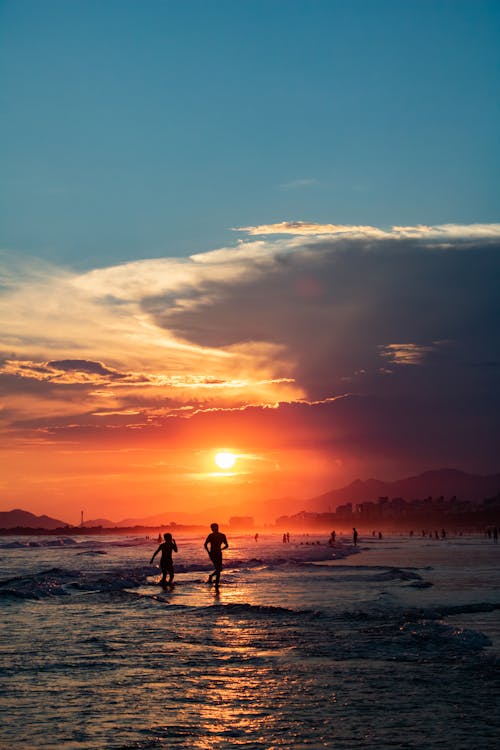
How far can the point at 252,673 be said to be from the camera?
981 cm

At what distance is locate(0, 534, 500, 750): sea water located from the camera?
708 cm

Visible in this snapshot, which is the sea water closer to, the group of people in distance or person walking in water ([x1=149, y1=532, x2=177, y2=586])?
the group of people in distance

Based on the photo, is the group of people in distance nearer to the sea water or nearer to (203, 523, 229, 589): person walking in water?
(203, 523, 229, 589): person walking in water

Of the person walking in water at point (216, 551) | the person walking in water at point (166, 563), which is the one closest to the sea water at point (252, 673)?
the person walking in water at point (216, 551)

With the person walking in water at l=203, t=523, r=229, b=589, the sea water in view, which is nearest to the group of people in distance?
the person walking in water at l=203, t=523, r=229, b=589

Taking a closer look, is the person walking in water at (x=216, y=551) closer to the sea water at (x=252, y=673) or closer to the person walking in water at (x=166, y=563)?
the person walking in water at (x=166, y=563)

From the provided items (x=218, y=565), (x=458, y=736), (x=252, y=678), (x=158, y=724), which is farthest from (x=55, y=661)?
(x=218, y=565)

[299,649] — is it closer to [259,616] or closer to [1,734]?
[259,616]

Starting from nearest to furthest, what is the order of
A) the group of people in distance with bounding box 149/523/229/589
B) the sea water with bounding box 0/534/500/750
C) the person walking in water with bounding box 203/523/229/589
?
the sea water with bounding box 0/534/500/750
the person walking in water with bounding box 203/523/229/589
the group of people in distance with bounding box 149/523/229/589

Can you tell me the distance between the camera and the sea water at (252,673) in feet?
23.2

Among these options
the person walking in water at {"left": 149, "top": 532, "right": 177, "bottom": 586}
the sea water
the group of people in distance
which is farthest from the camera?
the person walking in water at {"left": 149, "top": 532, "right": 177, "bottom": 586}

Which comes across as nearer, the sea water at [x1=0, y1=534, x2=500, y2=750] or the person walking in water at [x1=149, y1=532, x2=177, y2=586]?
the sea water at [x1=0, y1=534, x2=500, y2=750]

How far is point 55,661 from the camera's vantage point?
10.7 metres

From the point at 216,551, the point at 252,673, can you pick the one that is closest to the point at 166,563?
the point at 216,551
